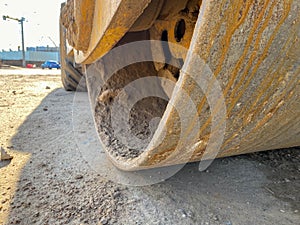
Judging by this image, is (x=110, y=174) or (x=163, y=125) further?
(x=110, y=174)

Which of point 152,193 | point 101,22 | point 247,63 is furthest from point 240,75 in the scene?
point 152,193

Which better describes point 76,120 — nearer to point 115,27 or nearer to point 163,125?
point 115,27

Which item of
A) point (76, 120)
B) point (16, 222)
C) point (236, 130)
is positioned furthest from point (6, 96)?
point (236, 130)

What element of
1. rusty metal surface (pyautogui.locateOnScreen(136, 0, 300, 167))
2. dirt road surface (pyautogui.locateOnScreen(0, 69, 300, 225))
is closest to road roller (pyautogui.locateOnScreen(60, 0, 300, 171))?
rusty metal surface (pyautogui.locateOnScreen(136, 0, 300, 167))

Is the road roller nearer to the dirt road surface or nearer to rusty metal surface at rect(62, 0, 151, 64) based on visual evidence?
rusty metal surface at rect(62, 0, 151, 64)

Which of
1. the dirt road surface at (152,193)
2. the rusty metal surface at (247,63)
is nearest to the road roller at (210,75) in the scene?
the rusty metal surface at (247,63)

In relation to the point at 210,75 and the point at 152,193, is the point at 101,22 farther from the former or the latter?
the point at 152,193

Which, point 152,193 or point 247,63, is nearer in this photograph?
point 247,63

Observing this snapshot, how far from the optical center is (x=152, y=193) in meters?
1.08

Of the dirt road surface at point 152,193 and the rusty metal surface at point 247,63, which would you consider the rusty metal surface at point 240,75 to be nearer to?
the rusty metal surface at point 247,63

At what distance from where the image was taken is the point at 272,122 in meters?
0.73

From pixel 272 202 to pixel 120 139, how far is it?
0.69 meters

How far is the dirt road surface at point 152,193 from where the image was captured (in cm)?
94

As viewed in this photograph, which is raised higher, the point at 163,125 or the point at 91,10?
the point at 91,10
